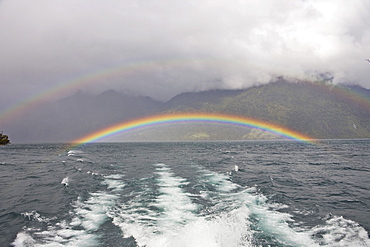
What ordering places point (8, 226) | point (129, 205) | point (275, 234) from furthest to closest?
point (129, 205), point (8, 226), point (275, 234)

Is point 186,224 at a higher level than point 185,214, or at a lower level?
higher

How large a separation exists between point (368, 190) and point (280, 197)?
39.1 ft

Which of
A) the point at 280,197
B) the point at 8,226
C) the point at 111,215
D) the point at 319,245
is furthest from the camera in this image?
the point at 280,197

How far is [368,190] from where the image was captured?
86.7ft

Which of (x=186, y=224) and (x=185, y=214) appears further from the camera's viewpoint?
(x=185, y=214)

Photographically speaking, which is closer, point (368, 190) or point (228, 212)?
point (228, 212)

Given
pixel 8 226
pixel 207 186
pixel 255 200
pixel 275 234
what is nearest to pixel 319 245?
pixel 275 234

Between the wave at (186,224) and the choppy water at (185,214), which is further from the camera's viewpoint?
the choppy water at (185,214)

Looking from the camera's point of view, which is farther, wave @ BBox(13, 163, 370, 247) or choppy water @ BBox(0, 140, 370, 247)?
choppy water @ BBox(0, 140, 370, 247)

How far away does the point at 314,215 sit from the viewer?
17594 mm

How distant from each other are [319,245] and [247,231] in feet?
12.4

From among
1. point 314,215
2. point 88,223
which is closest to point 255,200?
point 314,215

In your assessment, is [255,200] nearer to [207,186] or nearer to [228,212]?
[228,212]

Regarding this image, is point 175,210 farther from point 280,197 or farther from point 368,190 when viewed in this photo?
point 368,190
